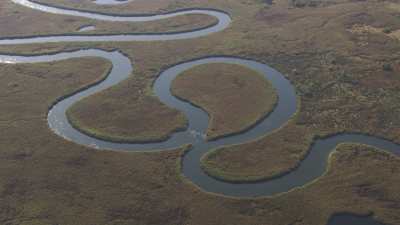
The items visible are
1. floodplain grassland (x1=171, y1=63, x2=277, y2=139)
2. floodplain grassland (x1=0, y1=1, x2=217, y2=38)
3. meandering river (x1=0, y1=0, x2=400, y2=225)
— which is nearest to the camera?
meandering river (x1=0, y1=0, x2=400, y2=225)

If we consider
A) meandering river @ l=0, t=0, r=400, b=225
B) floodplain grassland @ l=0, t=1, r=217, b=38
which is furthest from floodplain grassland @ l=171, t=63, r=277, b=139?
floodplain grassland @ l=0, t=1, r=217, b=38

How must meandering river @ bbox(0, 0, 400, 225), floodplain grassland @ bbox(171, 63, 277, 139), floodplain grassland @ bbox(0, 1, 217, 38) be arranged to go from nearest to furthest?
1. meandering river @ bbox(0, 0, 400, 225)
2. floodplain grassland @ bbox(171, 63, 277, 139)
3. floodplain grassland @ bbox(0, 1, 217, 38)

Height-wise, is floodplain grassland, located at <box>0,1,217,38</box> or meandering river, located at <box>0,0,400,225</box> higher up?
floodplain grassland, located at <box>0,1,217,38</box>

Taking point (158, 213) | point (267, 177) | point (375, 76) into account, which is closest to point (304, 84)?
point (375, 76)

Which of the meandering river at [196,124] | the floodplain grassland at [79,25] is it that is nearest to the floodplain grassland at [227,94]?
the meandering river at [196,124]

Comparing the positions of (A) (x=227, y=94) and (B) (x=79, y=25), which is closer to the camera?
(A) (x=227, y=94)

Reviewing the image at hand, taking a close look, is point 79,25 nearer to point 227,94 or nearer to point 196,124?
point 227,94

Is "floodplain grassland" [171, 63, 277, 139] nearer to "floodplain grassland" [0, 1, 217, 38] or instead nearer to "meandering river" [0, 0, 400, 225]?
"meandering river" [0, 0, 400, 225]

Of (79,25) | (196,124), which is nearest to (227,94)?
(196,124)
